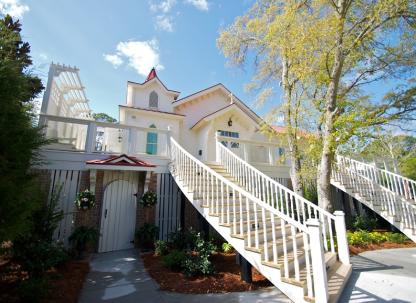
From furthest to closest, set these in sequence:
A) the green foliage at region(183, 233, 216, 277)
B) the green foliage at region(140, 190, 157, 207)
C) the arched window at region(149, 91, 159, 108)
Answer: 1. the arched window at region(149, 91, 159, 108)
2. the green foliage at region(140, 190, 157, 207)
3. the green foliage at region(183, 233, 216, 277)

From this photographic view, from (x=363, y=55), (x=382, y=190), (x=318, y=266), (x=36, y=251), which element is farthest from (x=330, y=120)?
(x=36, y=251)

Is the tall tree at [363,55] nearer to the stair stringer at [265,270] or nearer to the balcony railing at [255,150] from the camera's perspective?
the balcony railing at [255,150]

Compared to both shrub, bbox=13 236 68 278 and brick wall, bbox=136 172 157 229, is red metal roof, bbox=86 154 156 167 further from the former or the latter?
shrub, bbox=13 236 68 278

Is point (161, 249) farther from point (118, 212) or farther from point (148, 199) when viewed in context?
point (118, 212)

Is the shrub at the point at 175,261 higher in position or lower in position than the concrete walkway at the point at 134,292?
higher

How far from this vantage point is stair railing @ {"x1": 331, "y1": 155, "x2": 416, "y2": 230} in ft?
24.2

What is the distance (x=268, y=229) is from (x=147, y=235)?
11.9 feet

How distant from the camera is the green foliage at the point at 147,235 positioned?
21.0 feet

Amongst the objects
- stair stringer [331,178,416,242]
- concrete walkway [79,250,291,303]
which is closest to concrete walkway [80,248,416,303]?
concrete walkway [79,250,291,303]

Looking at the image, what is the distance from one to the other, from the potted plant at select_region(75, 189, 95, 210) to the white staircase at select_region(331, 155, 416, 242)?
885 centimetres

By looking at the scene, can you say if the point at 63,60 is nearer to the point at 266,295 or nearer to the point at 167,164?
the point at 167,164

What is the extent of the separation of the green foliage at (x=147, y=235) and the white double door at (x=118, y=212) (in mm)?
387

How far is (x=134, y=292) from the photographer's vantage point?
3889 millimetres

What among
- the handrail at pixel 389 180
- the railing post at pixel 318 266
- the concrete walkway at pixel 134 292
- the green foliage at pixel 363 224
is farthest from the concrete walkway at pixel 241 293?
the handrail at pixel 389 180
